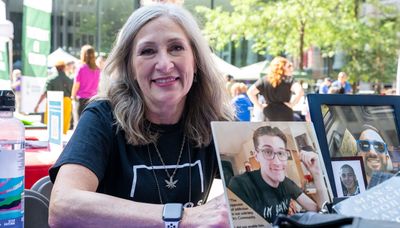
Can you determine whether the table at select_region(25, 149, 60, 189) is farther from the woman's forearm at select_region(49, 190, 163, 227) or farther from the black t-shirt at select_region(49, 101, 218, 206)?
the woman's forearm at select_region(49, 190, 163, 227)

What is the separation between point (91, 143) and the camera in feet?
4.18

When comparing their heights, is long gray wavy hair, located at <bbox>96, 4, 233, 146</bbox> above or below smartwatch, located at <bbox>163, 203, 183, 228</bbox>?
above

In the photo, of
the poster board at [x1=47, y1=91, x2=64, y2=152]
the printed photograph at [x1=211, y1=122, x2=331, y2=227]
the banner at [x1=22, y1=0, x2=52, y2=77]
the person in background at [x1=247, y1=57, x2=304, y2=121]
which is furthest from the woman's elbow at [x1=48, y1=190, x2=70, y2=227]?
the person in background at [x1=247, y1=57, x2=304, y2=121]

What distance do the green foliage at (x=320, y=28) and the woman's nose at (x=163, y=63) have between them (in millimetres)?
12526

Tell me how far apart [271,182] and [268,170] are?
2 centimetres

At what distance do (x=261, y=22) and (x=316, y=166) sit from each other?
1485 cm

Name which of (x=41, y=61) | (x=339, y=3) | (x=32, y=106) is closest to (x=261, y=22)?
(x=339, y=3)

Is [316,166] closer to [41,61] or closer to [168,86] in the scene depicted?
[168,86]

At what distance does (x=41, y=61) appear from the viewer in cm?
518

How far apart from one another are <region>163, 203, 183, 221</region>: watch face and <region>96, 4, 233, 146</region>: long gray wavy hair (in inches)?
16.6

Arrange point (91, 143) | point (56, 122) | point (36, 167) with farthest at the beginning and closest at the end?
point (56, 122) < point (36, 167) < point (91, 143)

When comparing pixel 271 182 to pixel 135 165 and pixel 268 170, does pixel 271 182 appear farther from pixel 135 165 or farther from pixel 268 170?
pixel 135 165

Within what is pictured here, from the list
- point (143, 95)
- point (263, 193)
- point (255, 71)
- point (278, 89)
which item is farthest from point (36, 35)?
point (255, 71)

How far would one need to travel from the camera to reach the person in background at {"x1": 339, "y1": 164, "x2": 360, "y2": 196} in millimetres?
1016
